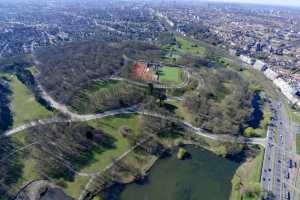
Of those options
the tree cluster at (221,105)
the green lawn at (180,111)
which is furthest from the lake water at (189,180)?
the green lawn at (180,111)

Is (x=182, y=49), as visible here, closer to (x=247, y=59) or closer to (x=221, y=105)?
(x=247, y=59)

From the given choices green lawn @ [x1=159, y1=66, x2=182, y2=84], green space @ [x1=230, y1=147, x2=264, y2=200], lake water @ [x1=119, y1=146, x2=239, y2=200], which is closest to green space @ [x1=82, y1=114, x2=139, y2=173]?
lake water @ [x1=119, y1=146, x2=239, y2=200]

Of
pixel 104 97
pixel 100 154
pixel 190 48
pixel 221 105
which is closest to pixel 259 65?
pixel 190 48

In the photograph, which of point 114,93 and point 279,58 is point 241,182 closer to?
point 114,93

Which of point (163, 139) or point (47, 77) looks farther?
point (47, 77)

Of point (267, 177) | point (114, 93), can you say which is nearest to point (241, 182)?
point (267, 177)

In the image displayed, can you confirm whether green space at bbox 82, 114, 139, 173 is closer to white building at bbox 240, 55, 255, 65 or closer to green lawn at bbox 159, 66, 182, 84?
green lawn at bbox 159, 66, 182, 84

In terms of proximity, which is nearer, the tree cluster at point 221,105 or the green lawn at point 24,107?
the green lawn at point 24,107

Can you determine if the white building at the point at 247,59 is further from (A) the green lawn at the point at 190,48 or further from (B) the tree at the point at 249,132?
(B) the tree at the point at 249,132
